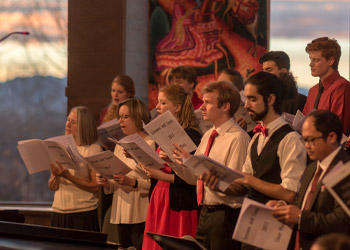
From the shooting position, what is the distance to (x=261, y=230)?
340cm

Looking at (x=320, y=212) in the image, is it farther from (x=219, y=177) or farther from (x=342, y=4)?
(x=342, y=4)

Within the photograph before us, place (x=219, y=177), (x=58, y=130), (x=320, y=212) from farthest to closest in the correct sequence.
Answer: (x=58, y=130) < (x=219, y=177) < (x=320, y=212)

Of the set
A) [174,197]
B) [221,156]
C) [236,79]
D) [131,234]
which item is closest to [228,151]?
[221,156]

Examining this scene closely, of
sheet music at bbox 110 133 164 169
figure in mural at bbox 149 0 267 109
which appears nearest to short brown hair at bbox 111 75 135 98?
sheet music at bbox 110 133 164 169

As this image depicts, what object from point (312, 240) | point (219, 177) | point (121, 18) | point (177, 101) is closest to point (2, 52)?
point (121, 18)

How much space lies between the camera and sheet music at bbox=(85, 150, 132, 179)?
16.6 feet

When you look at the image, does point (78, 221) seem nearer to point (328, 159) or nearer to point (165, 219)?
point (165, 219)

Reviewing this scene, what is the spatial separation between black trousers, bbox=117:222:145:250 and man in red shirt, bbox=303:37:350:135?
1.78m

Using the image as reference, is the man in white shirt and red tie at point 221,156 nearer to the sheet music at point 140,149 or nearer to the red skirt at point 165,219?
the sheet music at point 140,149

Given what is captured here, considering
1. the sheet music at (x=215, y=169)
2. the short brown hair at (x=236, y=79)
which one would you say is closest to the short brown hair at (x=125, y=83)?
the short brown hair at (x=236, y=79)

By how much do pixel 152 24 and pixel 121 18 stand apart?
41 centimetres

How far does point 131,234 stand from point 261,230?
7.61ft

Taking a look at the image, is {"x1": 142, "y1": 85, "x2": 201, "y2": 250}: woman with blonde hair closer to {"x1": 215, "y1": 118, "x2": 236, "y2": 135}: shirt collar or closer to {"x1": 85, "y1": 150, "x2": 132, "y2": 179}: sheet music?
{"x1": 85, "y1": 150, "x2": 132, "y2": 179}: sheet music

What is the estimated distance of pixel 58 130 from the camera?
966 centimetres
